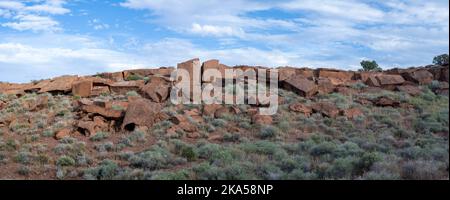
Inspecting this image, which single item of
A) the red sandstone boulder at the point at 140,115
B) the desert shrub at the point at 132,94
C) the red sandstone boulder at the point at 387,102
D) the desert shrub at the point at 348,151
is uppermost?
the desert shrub at the point at 132,94

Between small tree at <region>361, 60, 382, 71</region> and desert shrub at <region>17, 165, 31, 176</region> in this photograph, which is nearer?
desert shrub at <region>17, 165, 31, 176</region>

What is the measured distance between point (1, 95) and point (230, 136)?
17.0 metres

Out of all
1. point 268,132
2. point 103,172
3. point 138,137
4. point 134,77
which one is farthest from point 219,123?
point 134,77

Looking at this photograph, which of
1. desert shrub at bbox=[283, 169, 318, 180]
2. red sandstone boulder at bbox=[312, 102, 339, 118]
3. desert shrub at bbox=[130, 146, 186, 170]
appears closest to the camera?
desert shrub at bbox=[283, 169, 318, 180]

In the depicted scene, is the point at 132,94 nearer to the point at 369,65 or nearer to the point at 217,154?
the point at 217,154

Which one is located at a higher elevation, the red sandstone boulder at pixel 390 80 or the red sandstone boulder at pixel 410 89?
the red sandstone boulder at pixel 390 80

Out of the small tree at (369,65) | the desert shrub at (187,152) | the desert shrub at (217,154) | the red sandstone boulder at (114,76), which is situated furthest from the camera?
the small tree at (369,65)

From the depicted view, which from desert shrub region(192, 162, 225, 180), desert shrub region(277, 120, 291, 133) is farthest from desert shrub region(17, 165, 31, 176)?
desert shrub region(277, 120, 291, 133)

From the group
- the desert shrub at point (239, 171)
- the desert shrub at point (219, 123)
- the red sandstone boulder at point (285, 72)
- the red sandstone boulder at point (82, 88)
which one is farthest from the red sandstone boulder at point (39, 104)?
the desert shrub at point (239, 171)

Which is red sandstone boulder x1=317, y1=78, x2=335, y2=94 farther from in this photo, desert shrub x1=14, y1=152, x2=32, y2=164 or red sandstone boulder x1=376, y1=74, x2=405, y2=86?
desert shrub x1=14, y1=152, x2=32, y2=164

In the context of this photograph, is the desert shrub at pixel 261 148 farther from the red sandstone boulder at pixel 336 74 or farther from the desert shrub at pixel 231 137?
the red sandstone boulder at pixel 336 74
